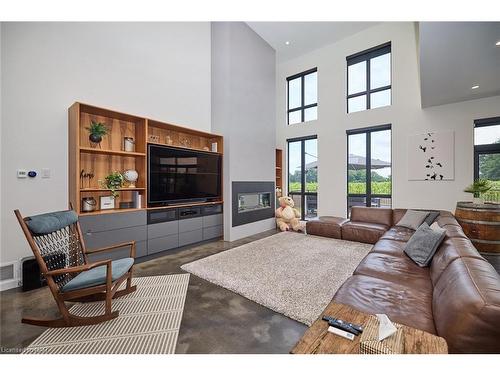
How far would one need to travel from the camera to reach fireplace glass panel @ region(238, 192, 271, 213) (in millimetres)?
4801

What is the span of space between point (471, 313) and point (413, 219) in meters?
3.24

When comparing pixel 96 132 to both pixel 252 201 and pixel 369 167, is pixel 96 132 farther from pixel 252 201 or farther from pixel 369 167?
pixel 369 167

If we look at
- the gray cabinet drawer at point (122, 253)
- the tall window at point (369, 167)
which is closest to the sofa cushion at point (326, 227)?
the tall window at point (369, 167)

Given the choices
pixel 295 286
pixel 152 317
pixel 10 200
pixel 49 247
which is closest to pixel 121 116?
pixel 10 200

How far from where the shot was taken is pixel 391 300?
1501mm

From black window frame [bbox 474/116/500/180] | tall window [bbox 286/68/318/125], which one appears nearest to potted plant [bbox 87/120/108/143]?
tall window [bbox 286/68/318/125]

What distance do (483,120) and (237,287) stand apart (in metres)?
5.46

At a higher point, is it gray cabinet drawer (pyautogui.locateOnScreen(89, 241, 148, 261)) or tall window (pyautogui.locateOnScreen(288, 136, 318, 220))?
tall window (pyautogui.locateOnScreen(288, 136, 318, 220))

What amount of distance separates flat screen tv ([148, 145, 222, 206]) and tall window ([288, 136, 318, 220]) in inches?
121

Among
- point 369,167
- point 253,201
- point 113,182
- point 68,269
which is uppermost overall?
point 369,167

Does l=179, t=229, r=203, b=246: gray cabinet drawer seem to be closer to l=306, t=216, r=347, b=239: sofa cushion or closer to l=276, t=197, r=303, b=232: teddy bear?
l=276, t=197, r=303, b=232: teddy bear

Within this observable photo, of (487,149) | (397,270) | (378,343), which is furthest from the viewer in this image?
(487,149)

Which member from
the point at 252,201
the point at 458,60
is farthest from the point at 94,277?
the point at 458,60

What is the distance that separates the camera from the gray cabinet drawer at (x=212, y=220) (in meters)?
4.29
